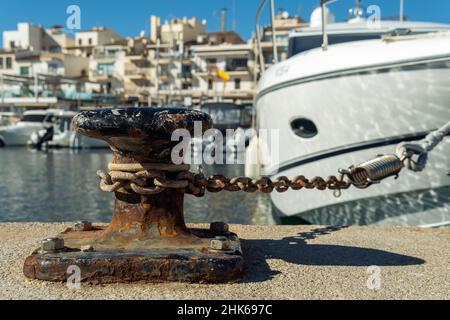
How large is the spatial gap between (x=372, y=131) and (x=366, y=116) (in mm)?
223

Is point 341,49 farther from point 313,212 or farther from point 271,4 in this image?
point 313,212

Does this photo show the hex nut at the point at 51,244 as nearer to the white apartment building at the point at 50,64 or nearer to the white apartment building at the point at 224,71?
the white apartment building at the point at 224,71

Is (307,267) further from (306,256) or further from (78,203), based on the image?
(78,203)

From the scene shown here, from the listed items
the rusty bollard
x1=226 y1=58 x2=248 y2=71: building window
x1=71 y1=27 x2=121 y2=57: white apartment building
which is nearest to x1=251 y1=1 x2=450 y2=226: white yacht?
the rusty bollard

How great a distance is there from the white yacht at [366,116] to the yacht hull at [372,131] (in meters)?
0.01

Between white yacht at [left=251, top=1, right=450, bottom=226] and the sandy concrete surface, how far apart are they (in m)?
2.42

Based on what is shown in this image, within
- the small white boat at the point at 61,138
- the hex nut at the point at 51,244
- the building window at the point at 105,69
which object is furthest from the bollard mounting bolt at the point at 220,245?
the building window at the point at 105,69

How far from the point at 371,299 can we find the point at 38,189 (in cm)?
1411

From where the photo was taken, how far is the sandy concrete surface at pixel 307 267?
2.92 m

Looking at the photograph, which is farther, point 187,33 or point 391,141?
point 187,33

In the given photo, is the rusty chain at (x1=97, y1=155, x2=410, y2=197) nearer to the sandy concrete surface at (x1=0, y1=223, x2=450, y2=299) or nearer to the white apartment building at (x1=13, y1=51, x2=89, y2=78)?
the sandy concrete surface at (x1=0, y1=223, x2=450, y2=299)

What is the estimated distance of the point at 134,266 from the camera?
3.04m
